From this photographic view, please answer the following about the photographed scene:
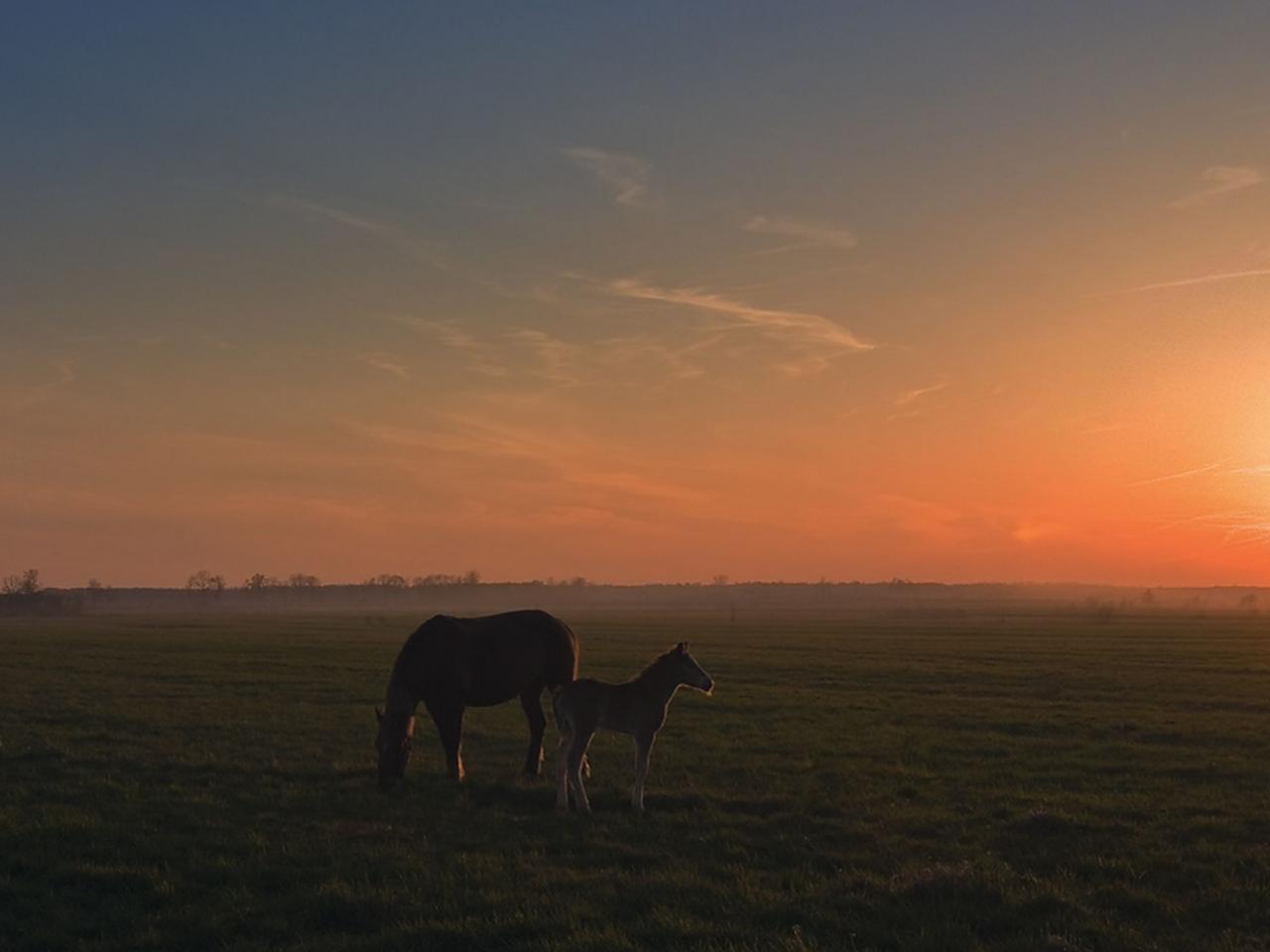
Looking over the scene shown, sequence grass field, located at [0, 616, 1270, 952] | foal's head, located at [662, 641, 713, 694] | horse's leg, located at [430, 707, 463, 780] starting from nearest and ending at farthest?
grass field, located at [0, 616, 1270, 952] < foal's head, located at [662, 641, 713, 694] < horse's leg, located at [430, 707, 463, 780]

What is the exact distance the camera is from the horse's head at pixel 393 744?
643 inches

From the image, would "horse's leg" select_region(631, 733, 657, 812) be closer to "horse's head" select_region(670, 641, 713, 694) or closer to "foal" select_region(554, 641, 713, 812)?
"foal" select_region(554, 641, 713, 812)

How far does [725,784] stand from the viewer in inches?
665

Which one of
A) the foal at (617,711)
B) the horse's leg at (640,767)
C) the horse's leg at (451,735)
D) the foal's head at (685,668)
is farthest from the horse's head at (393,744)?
the foal's head at (685,668)

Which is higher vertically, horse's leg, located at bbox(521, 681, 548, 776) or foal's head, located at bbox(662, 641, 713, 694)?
foal's head, located at bbox(662, 641, 713, 694)

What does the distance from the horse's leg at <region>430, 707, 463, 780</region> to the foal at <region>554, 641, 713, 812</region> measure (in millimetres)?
2184

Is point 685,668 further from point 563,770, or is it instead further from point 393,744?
point 393,744

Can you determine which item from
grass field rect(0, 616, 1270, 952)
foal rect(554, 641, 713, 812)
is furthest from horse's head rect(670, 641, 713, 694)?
grass field rect(0, 616, 1270, 952)

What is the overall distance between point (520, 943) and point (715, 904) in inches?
79.9

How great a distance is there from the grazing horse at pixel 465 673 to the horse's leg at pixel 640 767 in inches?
129

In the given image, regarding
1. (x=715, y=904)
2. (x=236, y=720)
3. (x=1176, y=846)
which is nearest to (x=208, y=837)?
(x=715, y=904)

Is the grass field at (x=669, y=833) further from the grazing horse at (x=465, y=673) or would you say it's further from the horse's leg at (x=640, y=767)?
the grazing horse at (x=465, y=673)

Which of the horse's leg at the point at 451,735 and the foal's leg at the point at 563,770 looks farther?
the horse's leg at the point at 451,735

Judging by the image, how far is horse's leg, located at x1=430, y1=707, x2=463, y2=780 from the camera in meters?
16.9
